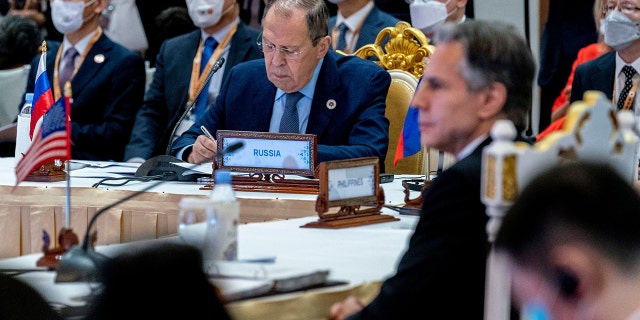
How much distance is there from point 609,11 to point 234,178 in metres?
2.29

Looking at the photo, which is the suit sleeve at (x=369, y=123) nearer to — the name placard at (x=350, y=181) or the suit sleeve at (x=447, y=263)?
the name placard at (x=350, y=181)

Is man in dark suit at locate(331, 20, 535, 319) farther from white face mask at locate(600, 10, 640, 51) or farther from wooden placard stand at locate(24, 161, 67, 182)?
white face mask at locate(600, 10, 640, 51)

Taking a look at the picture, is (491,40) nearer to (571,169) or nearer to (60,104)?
(571,169)

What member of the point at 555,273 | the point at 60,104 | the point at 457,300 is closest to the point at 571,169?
the point at 555,273

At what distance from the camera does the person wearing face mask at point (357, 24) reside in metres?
5.89

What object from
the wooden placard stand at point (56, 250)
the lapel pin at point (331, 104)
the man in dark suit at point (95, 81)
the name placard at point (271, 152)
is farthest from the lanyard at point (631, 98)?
the wooden placard stand at point (56, 250)

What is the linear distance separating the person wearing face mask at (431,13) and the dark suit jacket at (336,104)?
1.73m

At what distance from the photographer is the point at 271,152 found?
372 cm

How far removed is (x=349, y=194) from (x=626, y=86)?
232 centimetres

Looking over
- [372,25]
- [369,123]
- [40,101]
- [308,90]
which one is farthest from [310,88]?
[372,25]

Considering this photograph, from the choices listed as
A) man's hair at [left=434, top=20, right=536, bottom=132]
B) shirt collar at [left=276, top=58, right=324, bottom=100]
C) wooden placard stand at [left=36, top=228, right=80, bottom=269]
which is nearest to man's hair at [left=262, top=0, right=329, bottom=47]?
shirt collar at [left=276, top=58, right=324, bottom=100]

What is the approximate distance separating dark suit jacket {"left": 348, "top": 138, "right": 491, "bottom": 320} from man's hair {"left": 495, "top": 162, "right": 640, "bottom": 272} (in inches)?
25.1

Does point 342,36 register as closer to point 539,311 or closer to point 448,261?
point 448,261

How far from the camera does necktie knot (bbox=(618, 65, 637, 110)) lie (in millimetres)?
4950
